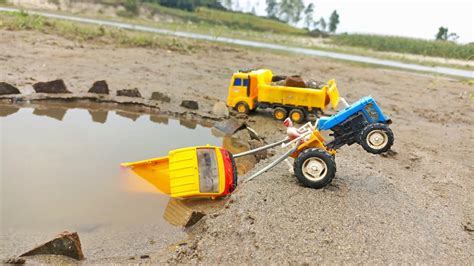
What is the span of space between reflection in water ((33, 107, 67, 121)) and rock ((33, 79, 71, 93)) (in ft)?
2.88

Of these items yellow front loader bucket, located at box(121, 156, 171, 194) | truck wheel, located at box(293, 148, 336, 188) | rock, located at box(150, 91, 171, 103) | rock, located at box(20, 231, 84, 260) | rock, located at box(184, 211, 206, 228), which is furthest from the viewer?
rock, located at box(150, 91, 171, 103)

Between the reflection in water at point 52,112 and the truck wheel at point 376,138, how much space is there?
6.64 m

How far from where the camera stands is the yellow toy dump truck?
10859 mm

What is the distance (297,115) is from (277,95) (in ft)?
2.40

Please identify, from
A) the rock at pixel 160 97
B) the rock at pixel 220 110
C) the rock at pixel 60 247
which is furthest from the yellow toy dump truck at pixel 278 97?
the rock at pixel 60 247

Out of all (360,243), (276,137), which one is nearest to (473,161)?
(276,137)

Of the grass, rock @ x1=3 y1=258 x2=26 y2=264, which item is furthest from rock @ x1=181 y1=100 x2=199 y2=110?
the grass

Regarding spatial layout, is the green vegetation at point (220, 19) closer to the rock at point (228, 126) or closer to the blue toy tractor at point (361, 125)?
the rock at point (228, 126)

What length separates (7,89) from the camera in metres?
10.1

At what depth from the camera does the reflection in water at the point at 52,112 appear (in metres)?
9.55

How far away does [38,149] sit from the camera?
291 inches

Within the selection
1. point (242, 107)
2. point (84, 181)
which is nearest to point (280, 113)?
point (242, 107)

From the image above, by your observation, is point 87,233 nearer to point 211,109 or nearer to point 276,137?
point 276,137

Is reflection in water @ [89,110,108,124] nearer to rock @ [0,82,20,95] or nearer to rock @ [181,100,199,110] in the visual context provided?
rock @ [0,82,20,95]
